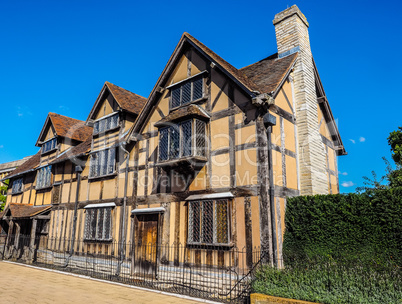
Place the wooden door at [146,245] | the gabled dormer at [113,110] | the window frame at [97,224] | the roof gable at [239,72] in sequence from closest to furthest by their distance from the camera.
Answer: the roof gable at [239,72] → the wooden door at [146,245] → the window frame at [97,224] → the gabled dormer at [113,110]

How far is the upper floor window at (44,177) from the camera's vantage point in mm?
20062

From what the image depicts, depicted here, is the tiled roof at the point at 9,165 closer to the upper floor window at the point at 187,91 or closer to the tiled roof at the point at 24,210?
the tiled roof at the point at 24,210

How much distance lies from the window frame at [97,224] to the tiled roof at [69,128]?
6695 millimetres

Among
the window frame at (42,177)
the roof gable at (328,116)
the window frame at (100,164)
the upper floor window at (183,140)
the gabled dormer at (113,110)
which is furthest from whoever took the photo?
the window frame at (42,177)

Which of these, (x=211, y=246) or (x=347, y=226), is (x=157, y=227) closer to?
(x=211, y=246)

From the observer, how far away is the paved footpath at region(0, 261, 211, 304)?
8.41 meters

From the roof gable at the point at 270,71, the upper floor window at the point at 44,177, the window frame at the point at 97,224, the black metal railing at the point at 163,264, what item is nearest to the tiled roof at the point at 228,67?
the roof gable at the point at 270,71

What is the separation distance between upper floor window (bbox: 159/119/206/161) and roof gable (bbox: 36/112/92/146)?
1065 centimetres

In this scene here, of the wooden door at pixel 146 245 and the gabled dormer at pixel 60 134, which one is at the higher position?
the gabled dormer at pixel 60 134

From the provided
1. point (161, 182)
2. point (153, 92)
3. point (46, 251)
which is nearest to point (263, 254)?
point (161, 182)

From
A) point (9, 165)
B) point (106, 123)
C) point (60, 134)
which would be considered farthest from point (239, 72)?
point (9, 165)

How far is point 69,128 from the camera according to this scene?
21531mm

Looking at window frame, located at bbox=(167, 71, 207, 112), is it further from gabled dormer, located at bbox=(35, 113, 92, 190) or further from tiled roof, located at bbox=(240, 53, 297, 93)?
gabled dormer, located at bbox=(35, 113, 92, 190)

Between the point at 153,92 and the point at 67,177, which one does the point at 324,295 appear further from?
the point at 67,177
